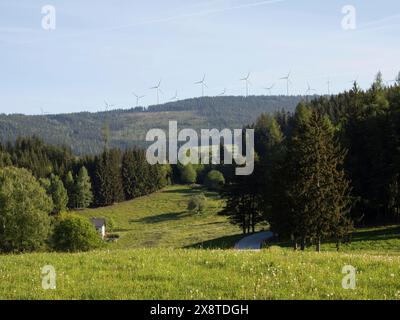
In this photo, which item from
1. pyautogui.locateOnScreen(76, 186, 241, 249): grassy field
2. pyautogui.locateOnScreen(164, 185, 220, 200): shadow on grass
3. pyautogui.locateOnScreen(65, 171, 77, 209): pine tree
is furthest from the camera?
pyautogui.locateOnScreen(164, 185, 220, 200): shadow on grass

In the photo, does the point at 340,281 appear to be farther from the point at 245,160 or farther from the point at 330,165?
the point at 245,160

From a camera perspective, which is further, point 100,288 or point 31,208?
point 31,208

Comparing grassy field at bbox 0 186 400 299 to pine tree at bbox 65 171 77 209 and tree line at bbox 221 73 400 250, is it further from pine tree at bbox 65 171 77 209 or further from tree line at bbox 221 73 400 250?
pine tree at bbox 65 171 77 209

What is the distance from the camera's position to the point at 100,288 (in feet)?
40.8

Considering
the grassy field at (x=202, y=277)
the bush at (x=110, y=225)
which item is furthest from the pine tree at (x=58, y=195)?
the grassy field at (x=202, y=277)

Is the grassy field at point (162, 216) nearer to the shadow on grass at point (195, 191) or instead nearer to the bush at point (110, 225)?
the shadow on grass at point (195, 191)

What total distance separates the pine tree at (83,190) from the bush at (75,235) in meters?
91.3

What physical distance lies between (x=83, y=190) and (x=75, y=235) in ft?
310

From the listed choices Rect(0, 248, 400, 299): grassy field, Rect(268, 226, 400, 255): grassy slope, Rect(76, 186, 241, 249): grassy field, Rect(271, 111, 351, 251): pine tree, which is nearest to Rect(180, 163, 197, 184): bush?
Rect(76, 186, 241, 249): grassy field

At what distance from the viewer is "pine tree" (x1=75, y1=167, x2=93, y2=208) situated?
157000 millimetres

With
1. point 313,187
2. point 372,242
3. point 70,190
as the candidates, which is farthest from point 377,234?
point 70,190

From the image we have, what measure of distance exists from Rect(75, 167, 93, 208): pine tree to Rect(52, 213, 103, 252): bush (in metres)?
91.3

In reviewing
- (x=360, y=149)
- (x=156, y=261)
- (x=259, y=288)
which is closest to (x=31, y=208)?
(x=360, y=149)
